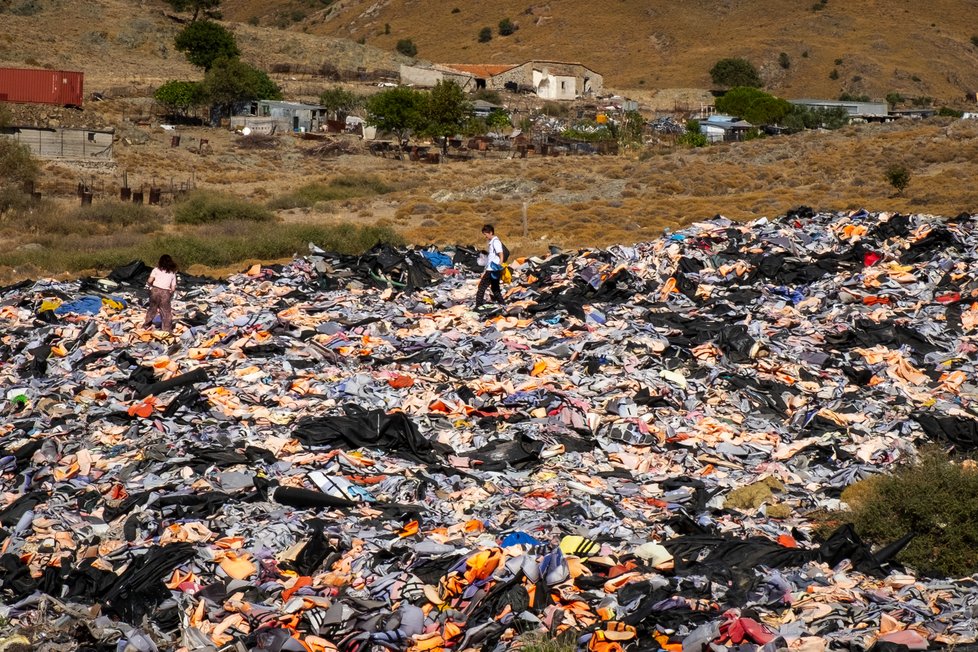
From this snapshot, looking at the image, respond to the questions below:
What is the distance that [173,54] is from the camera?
237 ft

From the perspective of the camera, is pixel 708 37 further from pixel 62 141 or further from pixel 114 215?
pixel 114 215

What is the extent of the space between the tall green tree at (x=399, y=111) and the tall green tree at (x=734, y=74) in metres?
38.3

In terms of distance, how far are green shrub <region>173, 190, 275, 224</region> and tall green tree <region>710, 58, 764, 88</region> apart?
6069 centimetres

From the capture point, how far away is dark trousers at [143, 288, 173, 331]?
1359cm

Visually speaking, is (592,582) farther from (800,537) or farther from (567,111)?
(567,111)

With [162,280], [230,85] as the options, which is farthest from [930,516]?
[230,85]

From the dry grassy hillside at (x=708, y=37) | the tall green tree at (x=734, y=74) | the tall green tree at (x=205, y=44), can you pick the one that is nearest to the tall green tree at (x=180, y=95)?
the tall green tree at (x=205, y=44)

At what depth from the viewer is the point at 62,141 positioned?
39094 millimetres

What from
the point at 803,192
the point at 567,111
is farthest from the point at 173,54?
the point at 803,192

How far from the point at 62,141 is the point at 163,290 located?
28722 mm

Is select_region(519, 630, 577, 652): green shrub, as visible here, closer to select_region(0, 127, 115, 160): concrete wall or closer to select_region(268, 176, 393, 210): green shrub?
select_region(268, 176, 393, 210): green shrub

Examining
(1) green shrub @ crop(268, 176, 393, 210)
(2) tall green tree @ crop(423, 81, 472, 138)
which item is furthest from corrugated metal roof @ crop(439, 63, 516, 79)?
(1) green shrub @ crop(268, 176, 393, 210)

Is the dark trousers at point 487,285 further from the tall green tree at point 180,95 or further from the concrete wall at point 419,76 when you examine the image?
the concrete wall at point 419,76

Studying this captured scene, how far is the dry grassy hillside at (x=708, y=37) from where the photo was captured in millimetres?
86688
